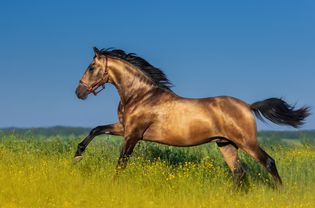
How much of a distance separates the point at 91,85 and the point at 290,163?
23.3ft

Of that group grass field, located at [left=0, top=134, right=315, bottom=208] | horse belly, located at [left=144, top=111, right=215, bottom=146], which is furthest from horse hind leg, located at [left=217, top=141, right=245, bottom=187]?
horse belly, located at [left=144, top=111, right=215, bottom=146]

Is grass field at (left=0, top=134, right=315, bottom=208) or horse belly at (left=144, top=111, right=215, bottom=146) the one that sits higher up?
horse belly at (left=144, top=111, right=215, bottom=146)

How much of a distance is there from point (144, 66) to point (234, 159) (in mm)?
2642

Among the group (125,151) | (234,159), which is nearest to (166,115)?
(125,151)

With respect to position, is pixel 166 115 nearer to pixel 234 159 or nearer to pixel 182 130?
pixel 182 130

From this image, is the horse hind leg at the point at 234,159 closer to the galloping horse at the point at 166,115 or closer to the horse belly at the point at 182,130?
the galloping horse at the point at 166,115

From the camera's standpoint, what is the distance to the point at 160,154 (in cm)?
1426

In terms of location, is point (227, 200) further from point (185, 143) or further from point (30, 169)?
point (30, 169)

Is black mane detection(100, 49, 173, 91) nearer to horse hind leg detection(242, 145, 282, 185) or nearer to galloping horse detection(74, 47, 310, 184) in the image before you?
galloping horse detection(74, 47, 310, 184)

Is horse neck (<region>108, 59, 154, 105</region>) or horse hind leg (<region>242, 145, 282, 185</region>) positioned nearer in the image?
horse hind leg (<region>242, 145, 282, 185</region>)

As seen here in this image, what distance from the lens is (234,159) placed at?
1149cm

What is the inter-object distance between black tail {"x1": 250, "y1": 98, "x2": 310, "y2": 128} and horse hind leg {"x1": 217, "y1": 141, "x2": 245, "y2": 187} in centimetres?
85

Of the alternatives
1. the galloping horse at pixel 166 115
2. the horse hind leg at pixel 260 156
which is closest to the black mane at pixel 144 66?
the galloping horse at pixel 166 115

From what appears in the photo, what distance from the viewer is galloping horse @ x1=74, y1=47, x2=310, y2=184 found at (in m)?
11.0
